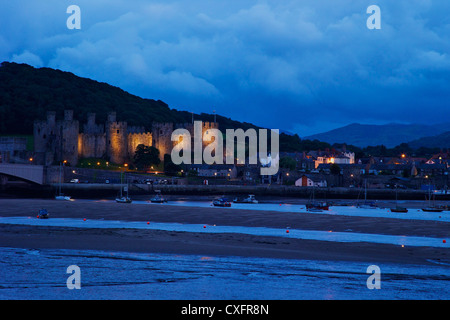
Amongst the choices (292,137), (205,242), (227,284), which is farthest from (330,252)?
(292,137)

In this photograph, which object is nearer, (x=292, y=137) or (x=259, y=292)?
(x=259, y=292)

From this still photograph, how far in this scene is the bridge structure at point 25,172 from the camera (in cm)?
5841

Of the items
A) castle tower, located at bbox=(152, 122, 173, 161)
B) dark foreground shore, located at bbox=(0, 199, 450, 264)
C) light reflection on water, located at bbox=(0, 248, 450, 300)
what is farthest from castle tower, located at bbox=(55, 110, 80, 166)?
light reflection on water, located at bbox=(0, 248, 450, 300)

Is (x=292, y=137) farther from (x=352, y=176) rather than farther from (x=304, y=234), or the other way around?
(x=304, y=234)

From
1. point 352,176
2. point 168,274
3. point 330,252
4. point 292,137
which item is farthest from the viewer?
point 292,137

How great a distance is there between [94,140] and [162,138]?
10.1m

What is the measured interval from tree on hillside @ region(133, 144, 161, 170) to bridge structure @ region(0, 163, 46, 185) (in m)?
16.6

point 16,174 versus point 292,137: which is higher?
point 292,137

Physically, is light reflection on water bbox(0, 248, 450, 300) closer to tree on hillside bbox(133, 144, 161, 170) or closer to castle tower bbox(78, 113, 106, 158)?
tree on hillside bbox(133, 144, 161, 170)

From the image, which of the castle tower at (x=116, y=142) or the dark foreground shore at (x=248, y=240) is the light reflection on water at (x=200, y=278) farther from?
the castle tower at (x=116, y=142)

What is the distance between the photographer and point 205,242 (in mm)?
21453

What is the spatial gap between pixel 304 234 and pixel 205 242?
5648 millimetres

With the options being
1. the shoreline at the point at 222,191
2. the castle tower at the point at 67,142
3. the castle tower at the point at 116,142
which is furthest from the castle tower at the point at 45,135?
the shoreline at the point at 222,191

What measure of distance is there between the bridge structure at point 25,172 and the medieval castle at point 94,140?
1170 cm
